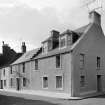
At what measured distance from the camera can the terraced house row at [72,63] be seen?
→ 22.1 metres

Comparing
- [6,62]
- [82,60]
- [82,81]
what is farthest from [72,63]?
[6,62]

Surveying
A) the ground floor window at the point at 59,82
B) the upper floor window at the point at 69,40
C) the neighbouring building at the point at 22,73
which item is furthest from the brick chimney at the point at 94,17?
the neighbouring building at the point at 22,73

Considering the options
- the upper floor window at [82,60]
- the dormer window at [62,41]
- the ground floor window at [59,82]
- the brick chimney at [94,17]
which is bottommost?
the ground floor window at [59,82]

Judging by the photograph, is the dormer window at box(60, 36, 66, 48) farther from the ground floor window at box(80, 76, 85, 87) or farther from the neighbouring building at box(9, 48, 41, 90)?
the neighbouring building at box(9, 48, 41, 90)

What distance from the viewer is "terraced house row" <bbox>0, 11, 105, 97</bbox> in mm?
22141

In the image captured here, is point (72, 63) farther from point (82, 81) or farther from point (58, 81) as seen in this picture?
point (58, 81)

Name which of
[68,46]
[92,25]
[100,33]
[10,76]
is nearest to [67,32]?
[68,46]

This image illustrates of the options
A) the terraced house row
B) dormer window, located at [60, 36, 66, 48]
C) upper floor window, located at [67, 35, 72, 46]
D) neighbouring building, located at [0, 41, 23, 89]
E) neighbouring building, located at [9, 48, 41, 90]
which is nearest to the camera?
the terraced house row

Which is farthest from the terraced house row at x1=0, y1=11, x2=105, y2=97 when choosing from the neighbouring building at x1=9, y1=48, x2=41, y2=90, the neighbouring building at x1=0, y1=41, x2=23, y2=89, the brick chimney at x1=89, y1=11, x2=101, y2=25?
the neighbouring building at x1=0, y1=41, x2=23, y2=89

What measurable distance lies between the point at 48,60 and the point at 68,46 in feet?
12.1

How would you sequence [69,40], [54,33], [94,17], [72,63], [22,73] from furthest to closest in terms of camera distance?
1. [22,73]
2. [54,33]
3. [94,17]
4. [69,40]
5. [72,63]

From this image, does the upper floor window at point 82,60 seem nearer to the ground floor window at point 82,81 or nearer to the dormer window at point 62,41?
the ground floor window at point 82,81

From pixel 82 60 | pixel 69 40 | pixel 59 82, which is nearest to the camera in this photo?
pixel 82 60

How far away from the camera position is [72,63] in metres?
21.8
